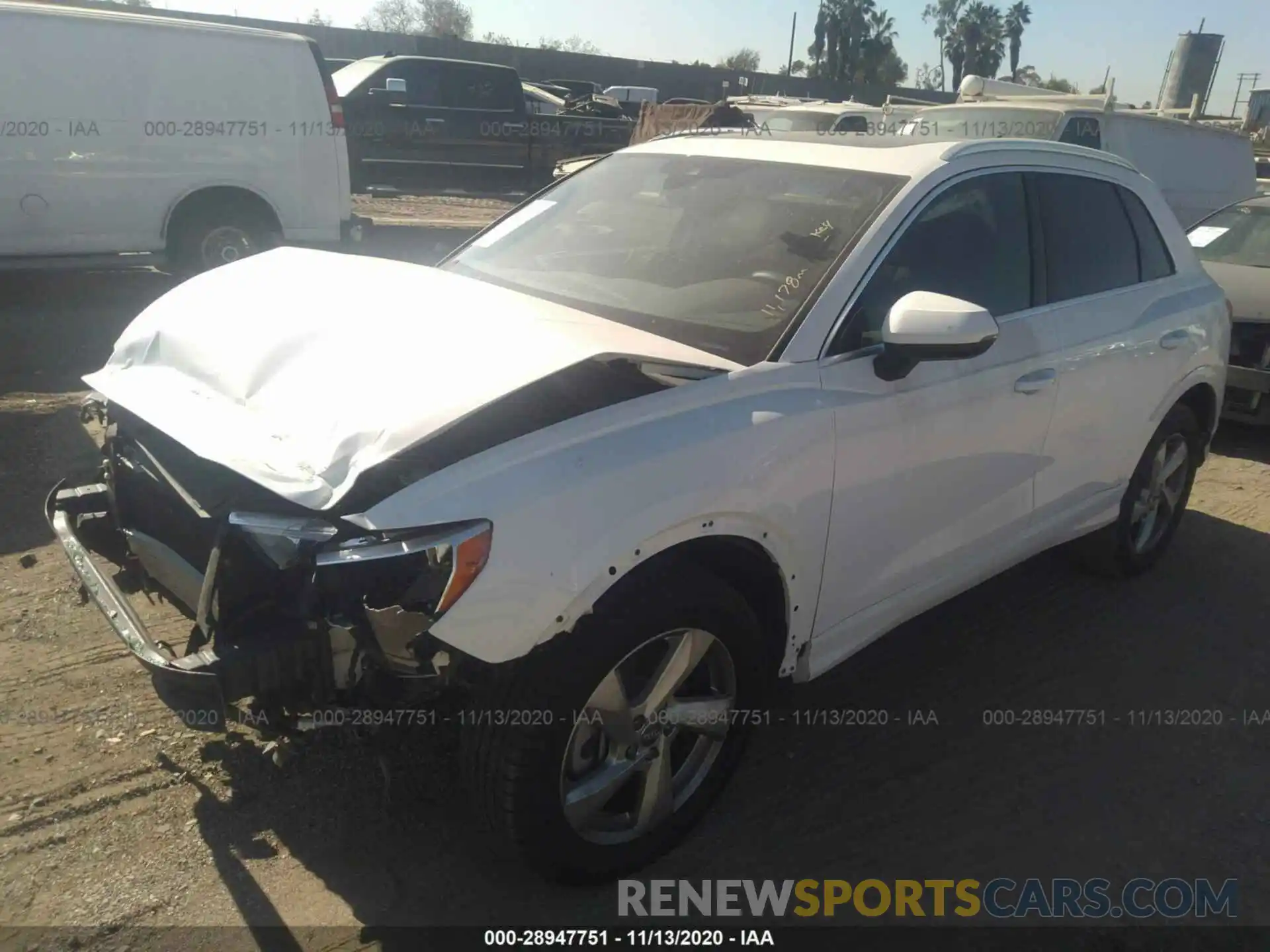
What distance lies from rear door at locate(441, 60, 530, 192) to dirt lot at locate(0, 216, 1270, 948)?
10.4m

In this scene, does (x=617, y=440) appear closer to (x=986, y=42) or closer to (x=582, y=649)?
(x=582, y=649)

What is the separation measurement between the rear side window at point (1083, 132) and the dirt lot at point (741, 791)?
6.61 metres

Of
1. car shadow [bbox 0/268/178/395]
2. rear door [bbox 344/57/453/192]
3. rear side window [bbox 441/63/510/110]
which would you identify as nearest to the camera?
car shadow [bbox 0/268/178/395]

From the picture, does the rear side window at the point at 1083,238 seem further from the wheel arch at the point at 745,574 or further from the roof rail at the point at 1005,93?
the roof rail at the point at 1005,93

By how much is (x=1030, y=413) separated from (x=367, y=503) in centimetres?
235

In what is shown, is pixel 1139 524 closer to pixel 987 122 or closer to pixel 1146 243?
pixel 1146 243

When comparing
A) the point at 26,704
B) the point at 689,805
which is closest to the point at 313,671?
the point at 689,805

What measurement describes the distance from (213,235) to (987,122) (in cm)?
765

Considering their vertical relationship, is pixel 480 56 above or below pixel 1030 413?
above

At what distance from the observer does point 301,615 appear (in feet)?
7.18

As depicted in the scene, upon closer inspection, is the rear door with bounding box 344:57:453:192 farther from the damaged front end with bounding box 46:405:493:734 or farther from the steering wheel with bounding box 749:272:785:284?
the damaged front end with bounding box 46:405:493:734

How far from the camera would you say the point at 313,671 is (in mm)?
2189

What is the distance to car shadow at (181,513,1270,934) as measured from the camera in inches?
104

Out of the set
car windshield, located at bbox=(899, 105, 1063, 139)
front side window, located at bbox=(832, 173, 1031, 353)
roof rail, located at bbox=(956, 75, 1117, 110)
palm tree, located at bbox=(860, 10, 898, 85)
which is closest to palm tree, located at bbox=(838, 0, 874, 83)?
palm tree, located at bbox=(860, 10, 898, 85)
